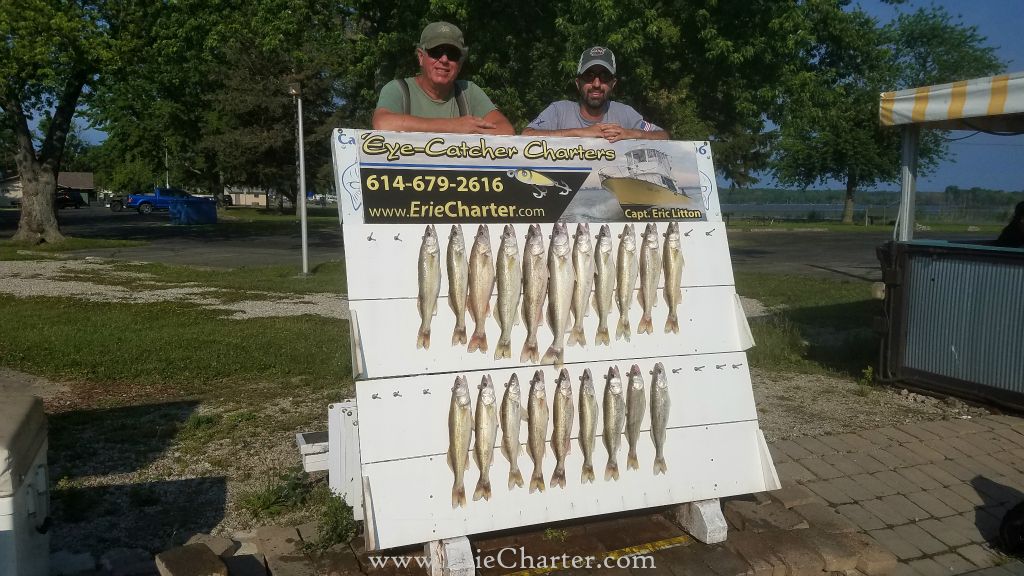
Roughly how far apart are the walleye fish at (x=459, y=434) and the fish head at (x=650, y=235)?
1154 mm

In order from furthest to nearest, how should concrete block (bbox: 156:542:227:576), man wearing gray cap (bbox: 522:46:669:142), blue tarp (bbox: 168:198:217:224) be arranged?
1. blue tarp (bbox: 168:198:217:224)
2. man wearing gray cap (bbox: 522:46:669:142)
3. concrete block (bbox: 156:542:227:576)

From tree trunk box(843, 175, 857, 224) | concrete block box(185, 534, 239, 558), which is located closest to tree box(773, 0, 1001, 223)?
tree trunk box(843, 175, 857, 224)

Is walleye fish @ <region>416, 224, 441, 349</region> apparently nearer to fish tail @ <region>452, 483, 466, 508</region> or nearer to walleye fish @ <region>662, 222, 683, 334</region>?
fish tail @ <region>452, 483, 466, 508</region>

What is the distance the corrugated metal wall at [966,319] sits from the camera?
21.0 feet

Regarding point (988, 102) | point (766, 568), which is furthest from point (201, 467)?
point (988, 102)

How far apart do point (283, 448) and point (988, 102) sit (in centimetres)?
607

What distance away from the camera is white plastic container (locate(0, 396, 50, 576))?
293cm

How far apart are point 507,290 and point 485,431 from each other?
2.11 ft

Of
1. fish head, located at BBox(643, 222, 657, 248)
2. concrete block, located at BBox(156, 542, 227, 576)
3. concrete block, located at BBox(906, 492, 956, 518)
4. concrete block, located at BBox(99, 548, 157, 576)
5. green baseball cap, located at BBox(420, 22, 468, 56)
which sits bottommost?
concrete block, located at BBox(906, 492, 956, 518)

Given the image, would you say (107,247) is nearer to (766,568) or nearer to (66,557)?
(66,557)

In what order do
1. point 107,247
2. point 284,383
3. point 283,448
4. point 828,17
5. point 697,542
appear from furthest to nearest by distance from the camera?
1. point 107,247
2. point 828,17
3. point 284,383
4. point 283,448
5. point 697,542

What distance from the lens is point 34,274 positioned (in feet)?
54.7

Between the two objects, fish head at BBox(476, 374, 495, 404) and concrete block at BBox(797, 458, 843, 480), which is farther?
concrete block at BBox(797, 458, 843, 480)

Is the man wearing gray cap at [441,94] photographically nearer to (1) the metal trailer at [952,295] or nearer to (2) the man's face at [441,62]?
(2) the man's face at [441,62]
